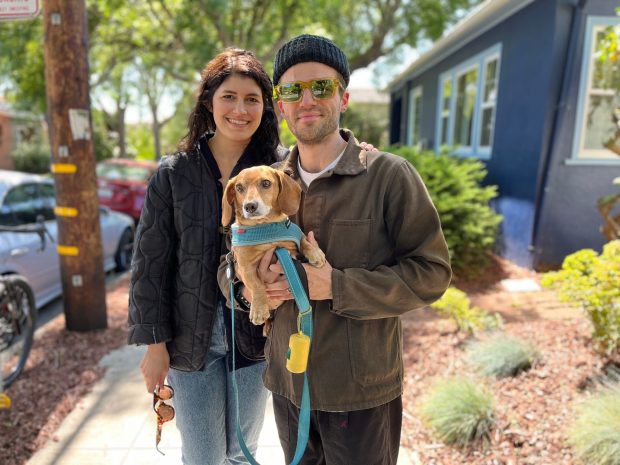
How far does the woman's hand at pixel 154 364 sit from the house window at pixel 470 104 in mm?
7805

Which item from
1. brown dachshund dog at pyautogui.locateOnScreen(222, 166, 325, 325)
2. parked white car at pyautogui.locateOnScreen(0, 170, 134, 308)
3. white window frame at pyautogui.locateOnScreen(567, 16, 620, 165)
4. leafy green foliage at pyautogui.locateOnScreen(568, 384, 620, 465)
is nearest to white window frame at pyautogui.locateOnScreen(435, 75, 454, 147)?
white window frame at pyautogui.locateOnScreen(567, 16, 620, 165)

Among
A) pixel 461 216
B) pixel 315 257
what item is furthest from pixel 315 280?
pixel 461 216

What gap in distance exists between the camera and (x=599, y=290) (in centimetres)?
345

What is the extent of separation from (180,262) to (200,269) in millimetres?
93

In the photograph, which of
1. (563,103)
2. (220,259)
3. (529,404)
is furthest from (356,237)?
(563,103)

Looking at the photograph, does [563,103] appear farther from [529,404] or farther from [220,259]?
[220,259]

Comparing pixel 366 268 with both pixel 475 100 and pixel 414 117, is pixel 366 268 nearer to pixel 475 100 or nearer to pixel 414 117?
pixel 475 100

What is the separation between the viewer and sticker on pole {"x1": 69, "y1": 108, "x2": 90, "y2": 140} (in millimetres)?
4548

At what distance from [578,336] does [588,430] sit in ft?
5.94

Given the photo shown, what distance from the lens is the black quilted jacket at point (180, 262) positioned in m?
1.92

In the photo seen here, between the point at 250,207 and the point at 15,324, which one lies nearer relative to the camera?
Answer: the point at 250,207

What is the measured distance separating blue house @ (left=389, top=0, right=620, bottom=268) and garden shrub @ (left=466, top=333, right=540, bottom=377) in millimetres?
2572

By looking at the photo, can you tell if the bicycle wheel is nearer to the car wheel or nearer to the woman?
the woman

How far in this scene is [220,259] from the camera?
195 cm
